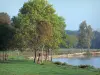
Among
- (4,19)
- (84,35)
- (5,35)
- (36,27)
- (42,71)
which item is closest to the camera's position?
(42,71)

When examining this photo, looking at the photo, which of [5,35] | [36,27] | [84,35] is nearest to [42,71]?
[36,27]

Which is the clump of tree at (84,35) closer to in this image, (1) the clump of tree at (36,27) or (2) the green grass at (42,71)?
(1) the clump of tree at (36,27)

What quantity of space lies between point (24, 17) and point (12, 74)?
28844 millimetres

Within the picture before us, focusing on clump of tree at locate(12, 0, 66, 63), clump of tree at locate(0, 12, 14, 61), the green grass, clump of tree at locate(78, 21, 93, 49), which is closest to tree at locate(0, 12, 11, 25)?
clump of tree at locate(0, 12, 14, 61)

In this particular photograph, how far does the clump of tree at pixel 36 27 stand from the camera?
4866 centimetres

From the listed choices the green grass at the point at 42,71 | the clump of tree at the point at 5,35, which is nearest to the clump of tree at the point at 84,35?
the clump of tree at the point at 5,35

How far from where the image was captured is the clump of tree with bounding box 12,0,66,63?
4866 cm

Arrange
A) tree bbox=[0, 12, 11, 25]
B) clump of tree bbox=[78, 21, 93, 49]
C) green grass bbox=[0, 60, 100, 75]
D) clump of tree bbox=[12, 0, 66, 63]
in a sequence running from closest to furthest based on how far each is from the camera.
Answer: green grass bbox=[0, 60, 100, 75]
clump of tree bbox=[12, 0, 66, 63]
tree bbox=[0, 12, 11, 25]
clump of tree bbox=[78, 21, 93, 49]

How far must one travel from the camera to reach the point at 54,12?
58500 millimetres

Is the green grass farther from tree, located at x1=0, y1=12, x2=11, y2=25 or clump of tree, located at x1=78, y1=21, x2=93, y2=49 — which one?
clump of tree, located at x1=78, y1=21, x2=93, y2=49

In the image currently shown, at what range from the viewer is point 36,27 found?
1933 inches

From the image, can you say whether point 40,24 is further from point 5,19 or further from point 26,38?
point 5,19

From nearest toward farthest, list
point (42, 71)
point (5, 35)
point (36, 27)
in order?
point (42, 71), point (36, 27), point (5, 35)

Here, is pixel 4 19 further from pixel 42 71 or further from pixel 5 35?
pixel 42 71
